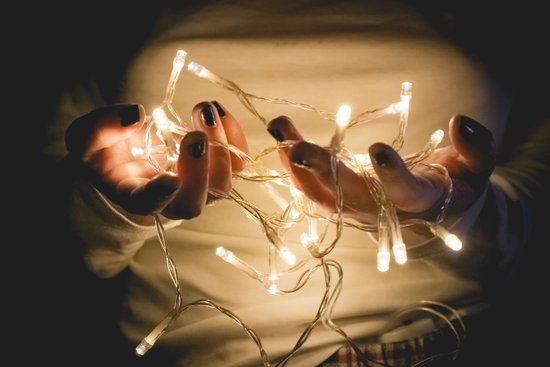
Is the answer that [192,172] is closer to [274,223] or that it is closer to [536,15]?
[274,223]

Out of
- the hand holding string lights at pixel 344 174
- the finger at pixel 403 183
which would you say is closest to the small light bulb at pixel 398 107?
the hand holding string lights at pixel 344 174

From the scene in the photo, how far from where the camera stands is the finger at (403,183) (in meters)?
0.49

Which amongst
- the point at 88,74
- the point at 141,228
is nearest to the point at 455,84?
the point at 141,228

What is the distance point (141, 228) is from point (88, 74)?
416 millimetres

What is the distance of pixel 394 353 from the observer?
32.8 inches

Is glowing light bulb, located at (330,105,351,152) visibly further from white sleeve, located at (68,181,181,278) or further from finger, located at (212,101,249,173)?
white sleeve, located at (68,181,181,278)

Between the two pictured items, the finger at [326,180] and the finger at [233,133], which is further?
the finger at [233,133]

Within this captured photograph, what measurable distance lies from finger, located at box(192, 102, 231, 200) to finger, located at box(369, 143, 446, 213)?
23cm

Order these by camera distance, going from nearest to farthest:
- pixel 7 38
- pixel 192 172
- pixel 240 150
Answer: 1. pixel 192 172
2. pixel 240 150
3. pixel 7 38

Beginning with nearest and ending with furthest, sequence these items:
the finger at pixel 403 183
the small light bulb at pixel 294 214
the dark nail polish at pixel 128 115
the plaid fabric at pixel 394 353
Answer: the finger at pixel 403 183 → the dark nail polish at pixel 128 115 → the small light bulb at pixel 294 214 → the plaid fabric at pixel 394 353

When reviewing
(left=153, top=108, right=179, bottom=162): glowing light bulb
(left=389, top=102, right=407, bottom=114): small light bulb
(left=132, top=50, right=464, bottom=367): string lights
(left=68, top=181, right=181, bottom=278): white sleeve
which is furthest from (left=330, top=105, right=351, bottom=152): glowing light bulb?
(left=68, top=181, right=181, bottom=278): white sleeve

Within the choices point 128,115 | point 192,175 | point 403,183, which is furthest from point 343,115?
point 128,115

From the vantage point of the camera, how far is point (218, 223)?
869 millimetres

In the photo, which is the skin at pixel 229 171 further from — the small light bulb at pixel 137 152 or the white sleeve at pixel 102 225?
the white sleeve at pixel 102 225
